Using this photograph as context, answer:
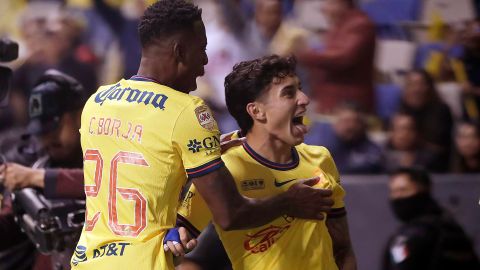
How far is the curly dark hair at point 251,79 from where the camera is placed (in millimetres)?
Result: 3980

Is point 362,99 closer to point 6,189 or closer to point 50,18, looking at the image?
point 50,18

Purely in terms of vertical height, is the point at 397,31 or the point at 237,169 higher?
the point at 237,169

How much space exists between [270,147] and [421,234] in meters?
2.94

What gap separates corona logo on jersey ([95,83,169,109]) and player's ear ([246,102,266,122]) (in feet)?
1.92

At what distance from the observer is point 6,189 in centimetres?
504

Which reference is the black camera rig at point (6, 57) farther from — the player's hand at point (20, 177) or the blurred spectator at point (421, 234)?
the blurred spectator at point (421, 234)

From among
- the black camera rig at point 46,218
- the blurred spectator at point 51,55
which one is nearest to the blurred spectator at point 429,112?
the blurred spectator at point 51,55

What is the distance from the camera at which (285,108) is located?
12.9 ft

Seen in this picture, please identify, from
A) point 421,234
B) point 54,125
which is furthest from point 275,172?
point 421,234

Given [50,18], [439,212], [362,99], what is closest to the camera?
[439,212]

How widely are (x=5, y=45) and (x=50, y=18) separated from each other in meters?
3.83

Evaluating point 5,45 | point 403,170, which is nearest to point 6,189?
point 5,45

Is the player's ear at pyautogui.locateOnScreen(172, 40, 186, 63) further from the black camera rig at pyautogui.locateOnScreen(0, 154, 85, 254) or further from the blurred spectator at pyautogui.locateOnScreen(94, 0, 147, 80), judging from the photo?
the blurred spectator at pyautogui.locateOnScreen(94, 0, 147, 80)

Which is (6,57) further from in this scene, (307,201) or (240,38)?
(240,38)
